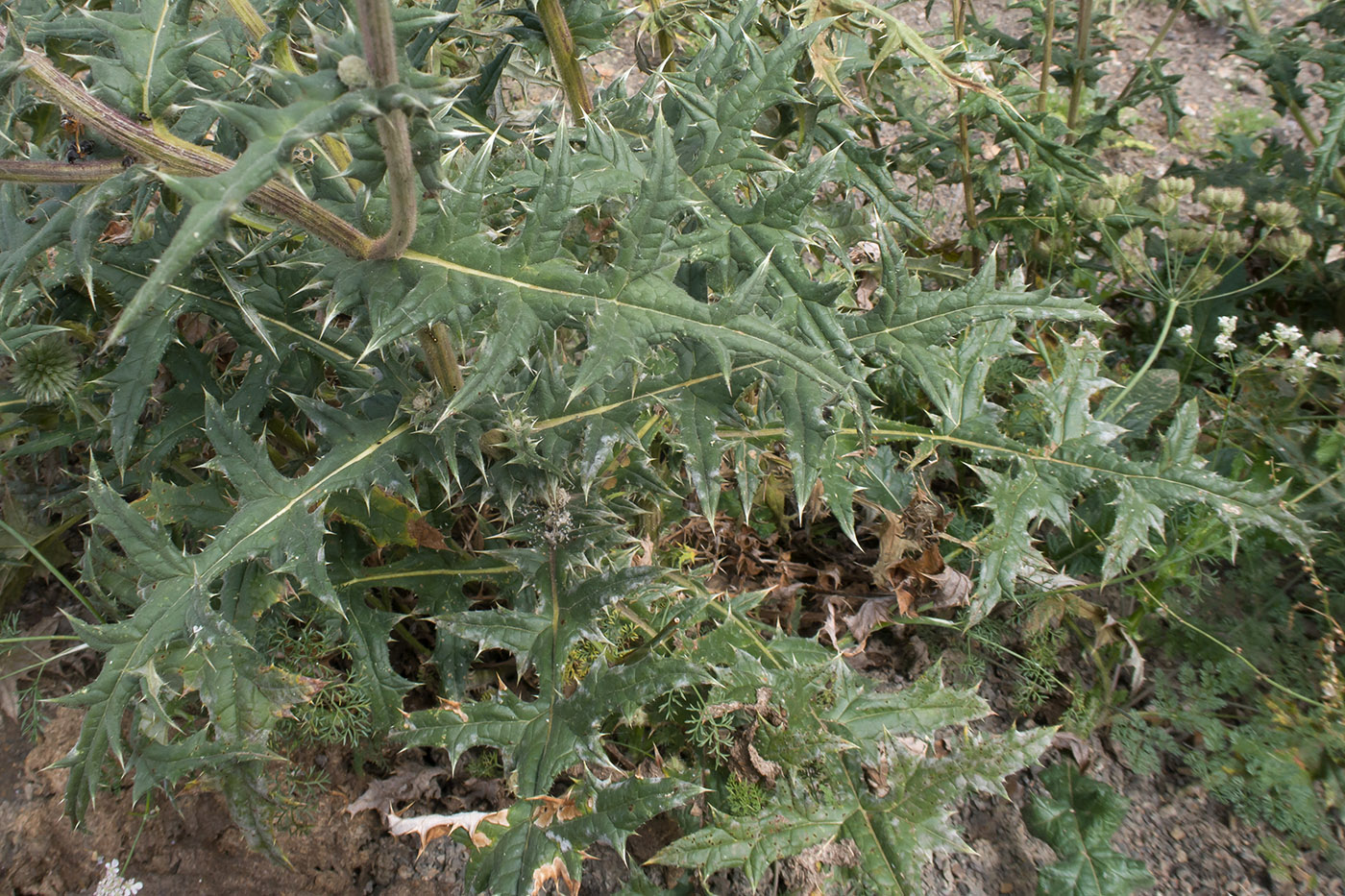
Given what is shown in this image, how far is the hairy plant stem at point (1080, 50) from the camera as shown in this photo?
2961 mm

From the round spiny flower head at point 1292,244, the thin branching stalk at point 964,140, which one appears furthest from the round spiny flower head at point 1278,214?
the thin branching stalk at point 964,140

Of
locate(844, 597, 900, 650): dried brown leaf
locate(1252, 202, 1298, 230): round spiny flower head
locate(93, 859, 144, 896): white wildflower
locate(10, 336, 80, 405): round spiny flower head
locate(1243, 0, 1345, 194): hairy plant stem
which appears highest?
locate(1243, 0, 1345, 194): hairy plant stem

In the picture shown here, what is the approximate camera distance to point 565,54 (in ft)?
6.94

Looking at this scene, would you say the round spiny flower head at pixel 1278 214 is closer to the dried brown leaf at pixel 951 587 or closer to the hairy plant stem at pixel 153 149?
the dried brown leaf at pixel 951 587

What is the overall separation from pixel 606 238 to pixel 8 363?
6.77ft

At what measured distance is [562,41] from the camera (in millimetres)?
2092

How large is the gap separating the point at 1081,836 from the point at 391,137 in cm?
223

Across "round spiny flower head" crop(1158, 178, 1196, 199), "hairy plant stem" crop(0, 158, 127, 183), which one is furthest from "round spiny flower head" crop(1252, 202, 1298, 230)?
"hairy plant stem" crop(0, 158, 127, 183)

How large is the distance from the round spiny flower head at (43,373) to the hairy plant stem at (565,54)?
1.42 meters

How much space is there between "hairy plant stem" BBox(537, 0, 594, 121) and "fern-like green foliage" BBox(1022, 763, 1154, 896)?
6.84 ft

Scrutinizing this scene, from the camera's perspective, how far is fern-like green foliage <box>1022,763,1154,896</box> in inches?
83.9

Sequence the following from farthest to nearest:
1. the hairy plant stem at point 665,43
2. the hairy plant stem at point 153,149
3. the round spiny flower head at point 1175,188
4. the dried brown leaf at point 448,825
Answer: the round spiny flower head at point 1175,188 < the hairy plant stem at point 665,43 < the dried brown leaf at point 448,825 < the hairy plant stem at point 153,149

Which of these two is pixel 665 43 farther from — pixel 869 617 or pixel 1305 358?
pixel 1305 358

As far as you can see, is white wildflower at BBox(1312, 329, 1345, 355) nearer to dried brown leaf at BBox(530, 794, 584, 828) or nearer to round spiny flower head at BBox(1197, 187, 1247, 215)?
round spiny flower head at BBox(1197, 187, 1247, 215)
